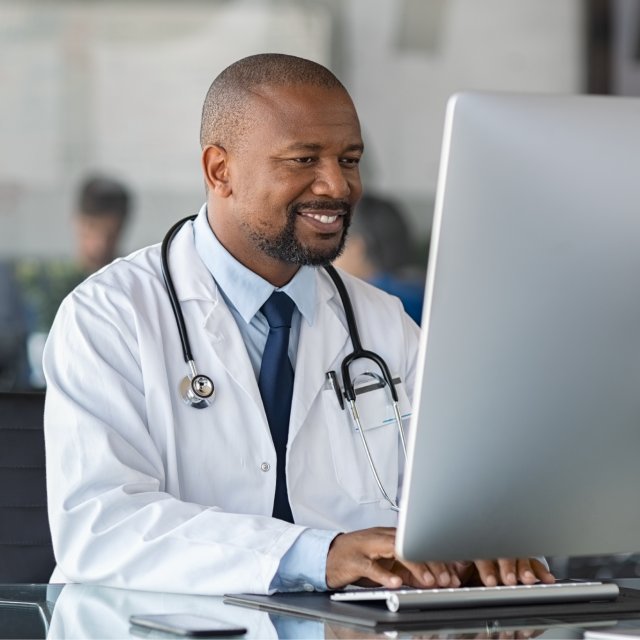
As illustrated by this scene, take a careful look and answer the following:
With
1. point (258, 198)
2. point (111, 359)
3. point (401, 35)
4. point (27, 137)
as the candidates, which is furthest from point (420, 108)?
point (111, 359)

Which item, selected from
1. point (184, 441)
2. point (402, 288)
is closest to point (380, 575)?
point (184, 441)

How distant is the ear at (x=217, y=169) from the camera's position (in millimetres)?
1693

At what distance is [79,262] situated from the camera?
13.5ft

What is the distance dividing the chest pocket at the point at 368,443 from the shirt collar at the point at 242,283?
166 mm

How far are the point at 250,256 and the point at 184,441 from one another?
14.4 inches

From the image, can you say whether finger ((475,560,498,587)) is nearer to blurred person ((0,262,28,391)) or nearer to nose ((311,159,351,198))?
nose ((311,159,351,198))

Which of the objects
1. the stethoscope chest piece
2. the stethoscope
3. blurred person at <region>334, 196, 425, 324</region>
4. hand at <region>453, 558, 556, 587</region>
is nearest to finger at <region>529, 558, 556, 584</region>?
hand at <region>453, 558, 556, 587</region>

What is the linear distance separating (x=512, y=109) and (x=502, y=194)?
0.23 feet

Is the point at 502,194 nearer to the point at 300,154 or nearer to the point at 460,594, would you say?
the point at 460,594

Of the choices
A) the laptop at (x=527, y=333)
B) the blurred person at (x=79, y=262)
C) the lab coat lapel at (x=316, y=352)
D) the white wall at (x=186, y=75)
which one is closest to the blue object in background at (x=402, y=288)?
the white wall at (x=186, y=75)

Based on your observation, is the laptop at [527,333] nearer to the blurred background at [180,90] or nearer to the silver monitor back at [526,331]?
the silver monitor back at [526,331]

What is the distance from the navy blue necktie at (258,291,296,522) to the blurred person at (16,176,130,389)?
254cm

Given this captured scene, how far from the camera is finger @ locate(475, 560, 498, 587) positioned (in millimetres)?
1089

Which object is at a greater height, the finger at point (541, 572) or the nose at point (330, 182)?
the nose at point (330, 182)
